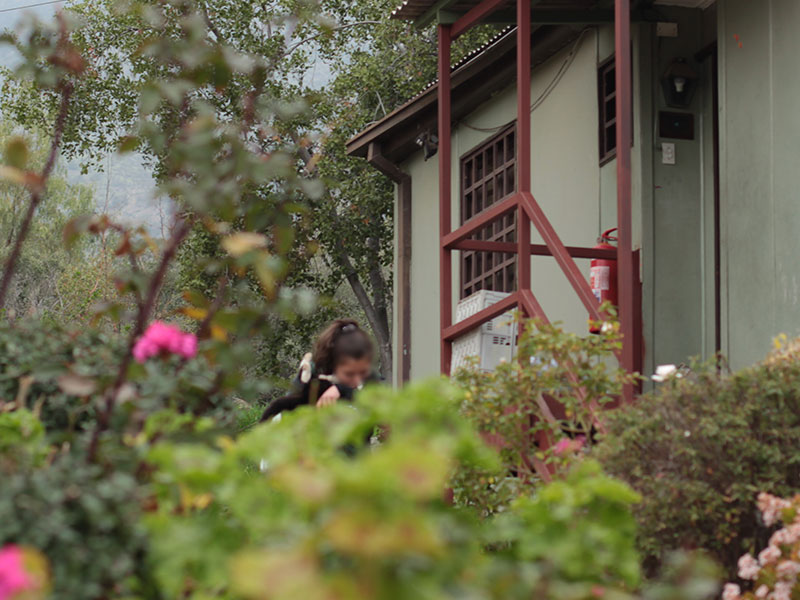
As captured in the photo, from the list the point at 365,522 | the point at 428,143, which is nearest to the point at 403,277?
the point at 428,143

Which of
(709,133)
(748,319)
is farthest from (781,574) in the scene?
(709,133)

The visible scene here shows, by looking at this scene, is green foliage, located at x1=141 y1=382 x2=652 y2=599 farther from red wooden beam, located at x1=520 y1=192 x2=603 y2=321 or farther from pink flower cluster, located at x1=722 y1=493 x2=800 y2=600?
red wooden beam, located at x1=520 y1=192 x2=603 y2=321

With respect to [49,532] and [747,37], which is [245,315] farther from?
[747,37]

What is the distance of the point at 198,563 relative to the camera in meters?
1.87

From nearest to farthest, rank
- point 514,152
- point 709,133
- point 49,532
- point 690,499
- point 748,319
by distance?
point 49,532, point 690,499, point 748,319, point 709,133, point 514,152

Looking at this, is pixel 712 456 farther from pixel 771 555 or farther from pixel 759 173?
pixel 759 173

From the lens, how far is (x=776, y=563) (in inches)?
146

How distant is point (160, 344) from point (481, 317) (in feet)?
16.6

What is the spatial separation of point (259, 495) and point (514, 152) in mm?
8658

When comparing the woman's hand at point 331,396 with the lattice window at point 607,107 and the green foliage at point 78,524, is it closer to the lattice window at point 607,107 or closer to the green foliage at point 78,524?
the green foliage at point 78,524

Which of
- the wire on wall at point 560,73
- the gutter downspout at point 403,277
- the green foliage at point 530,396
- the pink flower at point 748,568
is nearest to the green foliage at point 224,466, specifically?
the pink flower at point 748,568

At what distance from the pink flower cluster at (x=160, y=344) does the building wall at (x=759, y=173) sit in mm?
4465

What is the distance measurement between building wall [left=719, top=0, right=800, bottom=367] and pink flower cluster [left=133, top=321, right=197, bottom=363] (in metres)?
4.46

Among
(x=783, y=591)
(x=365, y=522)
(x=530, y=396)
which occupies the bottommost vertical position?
(x=783, y=591)
